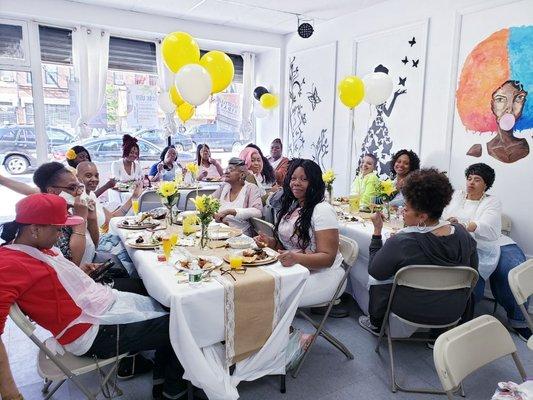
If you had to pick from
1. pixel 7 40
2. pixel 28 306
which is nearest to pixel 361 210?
pixel 28 306

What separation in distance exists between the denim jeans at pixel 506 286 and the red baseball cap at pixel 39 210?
287 cm

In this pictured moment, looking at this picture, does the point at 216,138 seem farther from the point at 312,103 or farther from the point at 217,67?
the point at 217,67

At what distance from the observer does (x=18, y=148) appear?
231 inches

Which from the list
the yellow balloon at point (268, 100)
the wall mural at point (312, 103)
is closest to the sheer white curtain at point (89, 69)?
the yellow balloon at point (268, 100)

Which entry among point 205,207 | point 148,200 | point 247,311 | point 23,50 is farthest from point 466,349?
point 23,50

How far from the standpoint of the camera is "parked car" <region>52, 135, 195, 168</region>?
6.21m

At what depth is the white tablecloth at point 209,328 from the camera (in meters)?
1.77

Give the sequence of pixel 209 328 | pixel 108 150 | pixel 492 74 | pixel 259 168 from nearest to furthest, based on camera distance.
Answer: pixel 209 328 → pixel 492 74 → pixel 259 168 → pixel 108 150

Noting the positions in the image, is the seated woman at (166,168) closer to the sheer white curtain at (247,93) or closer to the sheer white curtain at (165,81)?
the sheer white curtain at (165,81)

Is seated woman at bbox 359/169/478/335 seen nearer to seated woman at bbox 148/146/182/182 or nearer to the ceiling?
the ceiling

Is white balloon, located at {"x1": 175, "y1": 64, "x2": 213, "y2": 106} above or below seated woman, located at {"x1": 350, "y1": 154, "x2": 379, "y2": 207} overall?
above

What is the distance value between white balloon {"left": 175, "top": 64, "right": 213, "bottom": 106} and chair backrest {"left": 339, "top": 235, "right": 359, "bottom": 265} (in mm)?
2468

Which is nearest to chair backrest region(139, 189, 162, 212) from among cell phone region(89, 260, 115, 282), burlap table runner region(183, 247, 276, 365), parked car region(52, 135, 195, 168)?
cell phone region(89, 260, 115, 282)

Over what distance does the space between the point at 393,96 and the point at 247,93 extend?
11.6ft
